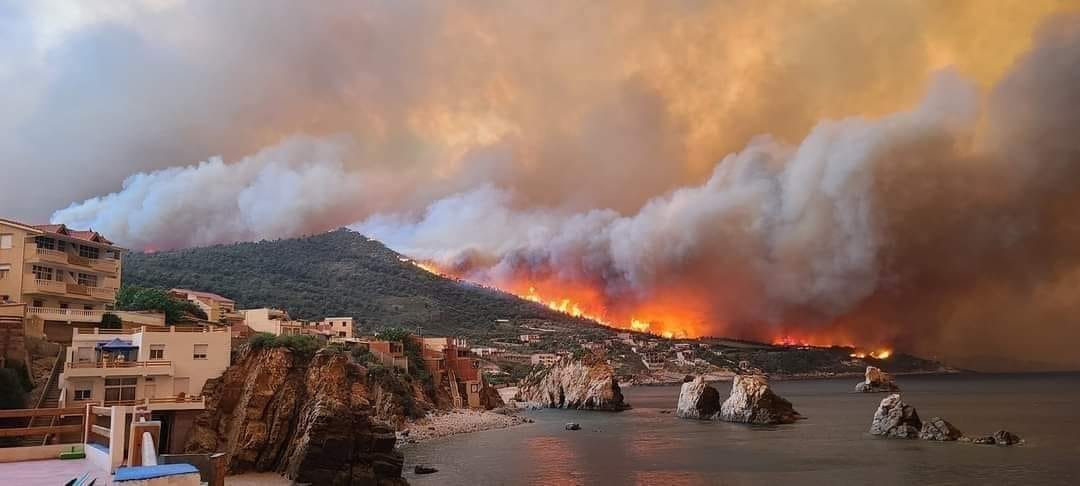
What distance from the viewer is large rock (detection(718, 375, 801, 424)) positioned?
80125 mm

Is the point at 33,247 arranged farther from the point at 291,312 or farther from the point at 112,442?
the point at 291,312

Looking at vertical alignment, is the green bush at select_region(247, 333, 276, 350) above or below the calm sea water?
above

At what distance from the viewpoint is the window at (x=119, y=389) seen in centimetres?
3978

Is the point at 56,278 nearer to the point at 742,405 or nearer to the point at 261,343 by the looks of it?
the point at 261,343

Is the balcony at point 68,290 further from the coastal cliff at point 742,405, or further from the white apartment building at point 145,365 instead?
the coastal cliff at point 742,405

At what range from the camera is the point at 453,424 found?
238 ft

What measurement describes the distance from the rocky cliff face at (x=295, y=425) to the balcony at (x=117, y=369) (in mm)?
2684

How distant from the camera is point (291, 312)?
128 meters

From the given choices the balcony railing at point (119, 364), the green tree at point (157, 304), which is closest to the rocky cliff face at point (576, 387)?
the green tree at point (157, 304)

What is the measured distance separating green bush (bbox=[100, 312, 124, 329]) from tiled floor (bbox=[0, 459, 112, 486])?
3007 cm

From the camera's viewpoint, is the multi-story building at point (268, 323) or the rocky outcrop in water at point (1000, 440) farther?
the multi-story building at point (268, 323)

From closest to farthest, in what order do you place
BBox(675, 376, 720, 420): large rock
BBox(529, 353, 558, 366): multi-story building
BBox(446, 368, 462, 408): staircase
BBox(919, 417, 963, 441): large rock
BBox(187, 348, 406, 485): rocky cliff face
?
BBox(187, 348, 406, 485): rocky cliff face < BBox(919, 417, 963, 441): large rock < BBox(675, 376, 720, 420): large rock < BBox(446, 368, 462, 408): staircase < BBox(529, 353, 558, 366): multi-story building

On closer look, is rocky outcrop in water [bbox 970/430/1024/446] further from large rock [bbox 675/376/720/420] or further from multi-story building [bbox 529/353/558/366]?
multi-story building [bbox 529/353/558/366]

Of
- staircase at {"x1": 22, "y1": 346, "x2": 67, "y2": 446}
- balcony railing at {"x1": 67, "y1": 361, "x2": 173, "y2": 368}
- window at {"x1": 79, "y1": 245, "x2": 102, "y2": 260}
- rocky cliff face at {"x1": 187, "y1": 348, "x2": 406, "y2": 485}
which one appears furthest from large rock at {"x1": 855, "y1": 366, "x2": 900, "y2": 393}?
staircase at {"x1": 22, "y1": 346, "x2": 67, "y2": 446}
